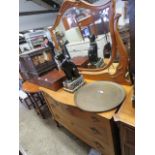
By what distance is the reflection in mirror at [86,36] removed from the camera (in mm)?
1140

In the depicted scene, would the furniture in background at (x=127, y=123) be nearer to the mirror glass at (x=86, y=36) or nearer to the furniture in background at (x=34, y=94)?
the mirror glass at (x=86, y=36)

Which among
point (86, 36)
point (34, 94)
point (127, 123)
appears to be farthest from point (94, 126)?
point (34, 94)

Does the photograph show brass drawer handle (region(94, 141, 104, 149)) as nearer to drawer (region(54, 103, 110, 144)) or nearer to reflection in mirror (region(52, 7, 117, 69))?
drawer (region(54, 103, 110, 144))

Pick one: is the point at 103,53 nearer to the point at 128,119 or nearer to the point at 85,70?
the point at 85,70

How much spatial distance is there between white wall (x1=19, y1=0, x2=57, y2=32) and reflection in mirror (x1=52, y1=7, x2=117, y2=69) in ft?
11.3

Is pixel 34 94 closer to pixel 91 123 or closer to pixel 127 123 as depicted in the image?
pixel 91 123

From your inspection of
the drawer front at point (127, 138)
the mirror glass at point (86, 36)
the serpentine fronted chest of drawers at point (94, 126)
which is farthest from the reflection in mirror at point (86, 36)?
the drawer front at point (127, 138)

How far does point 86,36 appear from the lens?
1.30 metres

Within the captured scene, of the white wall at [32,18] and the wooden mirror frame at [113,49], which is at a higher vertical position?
the white wall at [32,18]

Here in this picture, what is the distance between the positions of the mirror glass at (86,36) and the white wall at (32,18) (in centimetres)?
343

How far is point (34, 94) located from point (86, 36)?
124 centimetres

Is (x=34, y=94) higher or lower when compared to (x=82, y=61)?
lower
